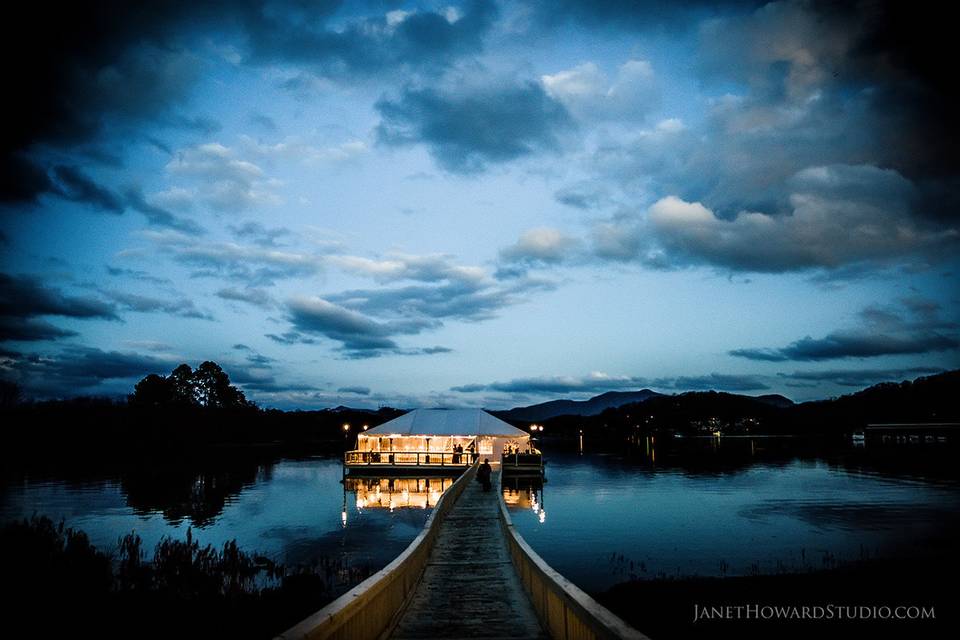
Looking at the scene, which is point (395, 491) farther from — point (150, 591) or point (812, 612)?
point (812, 612)

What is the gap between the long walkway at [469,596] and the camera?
26.5 feet

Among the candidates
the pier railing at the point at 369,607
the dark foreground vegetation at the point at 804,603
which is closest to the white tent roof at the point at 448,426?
the dark foreground vegetation at the point at 804,603

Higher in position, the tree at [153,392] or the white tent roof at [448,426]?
the tree at [153,392]

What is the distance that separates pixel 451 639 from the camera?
7.68m

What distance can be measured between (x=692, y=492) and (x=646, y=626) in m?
31.3

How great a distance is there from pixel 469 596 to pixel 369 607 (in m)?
3.53

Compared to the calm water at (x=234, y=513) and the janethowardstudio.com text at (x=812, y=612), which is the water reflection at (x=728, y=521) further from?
the calm water at (x=234, y=513)

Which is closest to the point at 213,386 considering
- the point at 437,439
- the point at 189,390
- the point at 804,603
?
the point at 189,390

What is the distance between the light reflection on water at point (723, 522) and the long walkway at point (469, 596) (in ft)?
20.5

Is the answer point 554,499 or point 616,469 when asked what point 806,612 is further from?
point 616,469

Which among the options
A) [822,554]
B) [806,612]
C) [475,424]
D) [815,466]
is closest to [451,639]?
[806,612]

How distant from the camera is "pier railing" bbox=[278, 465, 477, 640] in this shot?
5062mm

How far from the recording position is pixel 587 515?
108 ft

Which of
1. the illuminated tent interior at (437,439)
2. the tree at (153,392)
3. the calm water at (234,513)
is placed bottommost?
the calm water at (234,513)
